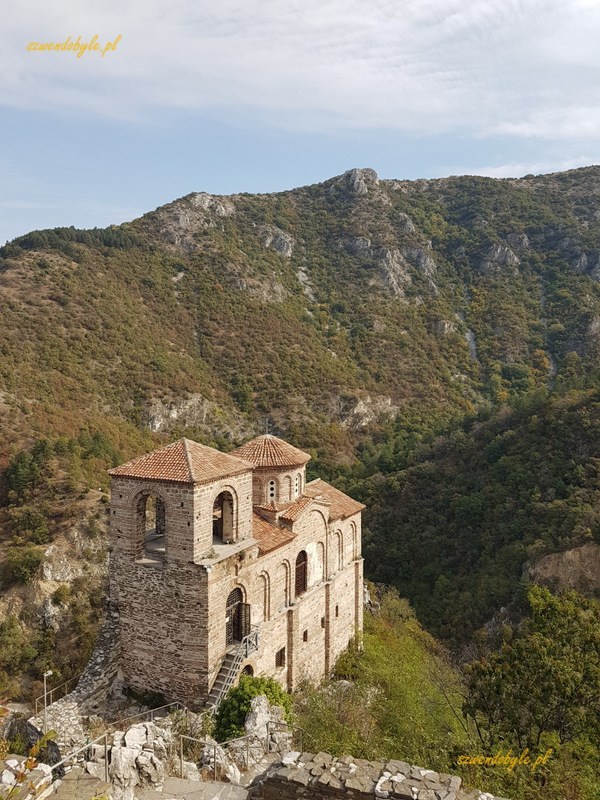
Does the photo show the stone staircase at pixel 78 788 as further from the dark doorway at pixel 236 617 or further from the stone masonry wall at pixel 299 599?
the dark doorway at pixel 236 617

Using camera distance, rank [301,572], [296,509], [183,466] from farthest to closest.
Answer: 1. [301,572]
2. [296,509]
3. [183,466]

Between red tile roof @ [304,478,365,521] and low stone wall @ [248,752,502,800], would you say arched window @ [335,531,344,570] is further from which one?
low stone wall @ [248,752,502,800]

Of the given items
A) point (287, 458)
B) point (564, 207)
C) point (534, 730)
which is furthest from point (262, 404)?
point (564, 207)

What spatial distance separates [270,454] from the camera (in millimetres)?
22500

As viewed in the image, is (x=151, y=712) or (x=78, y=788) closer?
(x=78, y=788)

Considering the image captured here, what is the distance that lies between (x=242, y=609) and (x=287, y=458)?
6.00 meters

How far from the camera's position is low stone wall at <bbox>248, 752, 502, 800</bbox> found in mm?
8531

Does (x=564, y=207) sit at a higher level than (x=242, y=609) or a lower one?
higher

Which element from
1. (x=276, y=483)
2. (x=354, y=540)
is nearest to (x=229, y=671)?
(x=276, y=483)

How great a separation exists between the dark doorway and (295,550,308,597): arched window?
4.08 metres

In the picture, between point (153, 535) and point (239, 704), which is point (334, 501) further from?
point (239, 704)

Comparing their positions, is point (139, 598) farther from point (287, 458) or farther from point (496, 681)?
point (496, 681)

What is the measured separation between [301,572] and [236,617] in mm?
4377

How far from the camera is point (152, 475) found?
17078 millimetres
